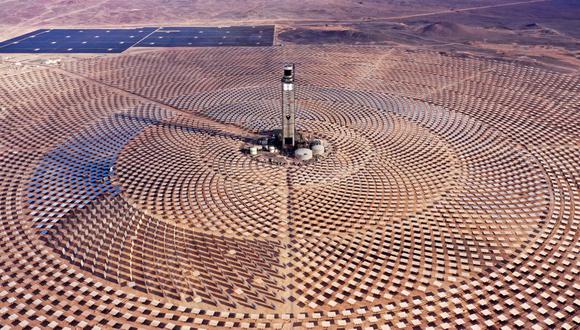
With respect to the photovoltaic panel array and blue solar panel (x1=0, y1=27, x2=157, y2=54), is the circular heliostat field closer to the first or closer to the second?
blue solar panel (x1=0, y1=27, x2=157, y2=54)

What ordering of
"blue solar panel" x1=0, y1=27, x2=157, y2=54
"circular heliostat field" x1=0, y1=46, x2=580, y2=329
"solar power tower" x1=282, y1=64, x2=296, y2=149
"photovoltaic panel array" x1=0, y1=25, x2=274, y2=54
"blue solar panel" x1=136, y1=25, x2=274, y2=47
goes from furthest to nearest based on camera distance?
"blue solar panel" x1=136, y1=25, x2=274, y2=47
"photovoltaic panel array" x1=0, y1=25, x2=274, y2=54
"blue solar panel" x1=0, y1=27, x2=157, y2=54
"solar power tower" x1=282, y1=64, x2=296, y2=149
"circular heliostat field" x1=0, y1=46, x2=580, y2=329

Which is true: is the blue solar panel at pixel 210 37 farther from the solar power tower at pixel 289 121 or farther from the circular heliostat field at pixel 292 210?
the solar power tower at pixel 289 121

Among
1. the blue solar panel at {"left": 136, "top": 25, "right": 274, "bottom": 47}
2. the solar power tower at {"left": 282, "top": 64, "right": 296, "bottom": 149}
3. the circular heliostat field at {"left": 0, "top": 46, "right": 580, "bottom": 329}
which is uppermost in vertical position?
the blue solar panel at {"left": 136, "top": 25, "right": 274, "bottom": 47}

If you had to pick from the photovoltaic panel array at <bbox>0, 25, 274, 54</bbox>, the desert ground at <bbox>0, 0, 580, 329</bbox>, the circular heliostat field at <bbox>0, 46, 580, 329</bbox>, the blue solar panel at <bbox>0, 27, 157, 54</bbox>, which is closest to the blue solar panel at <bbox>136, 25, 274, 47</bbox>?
the photovoltaic panel array at <bbox>0, 25, 274, 54</bbox>

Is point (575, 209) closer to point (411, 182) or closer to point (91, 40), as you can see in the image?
point (411, 182)

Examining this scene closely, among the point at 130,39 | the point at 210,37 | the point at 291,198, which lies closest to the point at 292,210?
the point at 291,198

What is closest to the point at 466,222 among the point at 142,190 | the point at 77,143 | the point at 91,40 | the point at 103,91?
the point at 142,190

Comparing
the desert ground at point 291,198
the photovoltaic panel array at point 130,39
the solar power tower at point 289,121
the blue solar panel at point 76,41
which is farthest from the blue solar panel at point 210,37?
the solar power tower at point 289,121

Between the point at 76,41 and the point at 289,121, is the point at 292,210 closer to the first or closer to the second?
the point at 289,121
